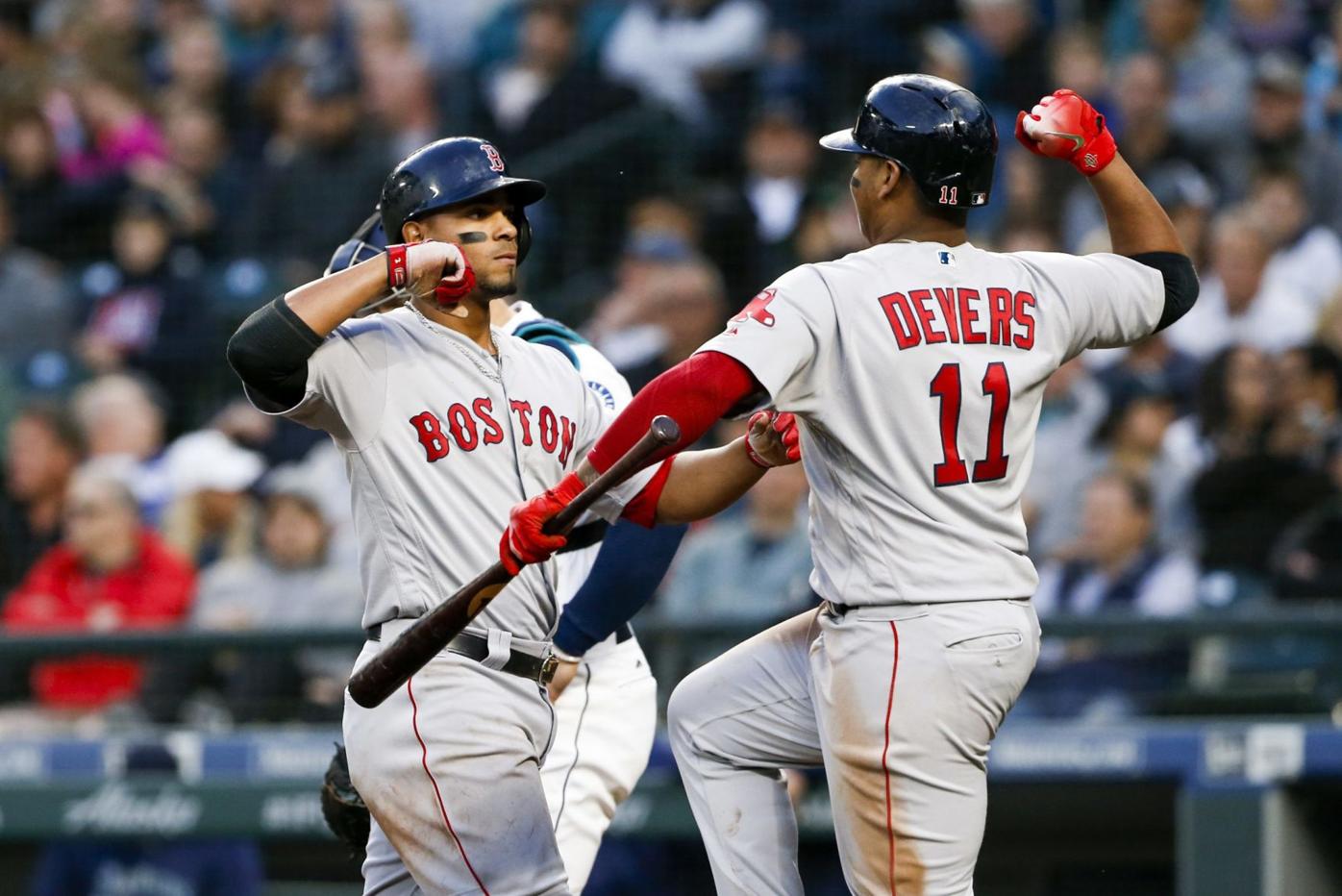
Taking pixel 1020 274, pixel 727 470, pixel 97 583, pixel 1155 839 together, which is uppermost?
pixel 1020 274

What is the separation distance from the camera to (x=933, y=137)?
3334 mm

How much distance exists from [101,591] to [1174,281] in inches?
190

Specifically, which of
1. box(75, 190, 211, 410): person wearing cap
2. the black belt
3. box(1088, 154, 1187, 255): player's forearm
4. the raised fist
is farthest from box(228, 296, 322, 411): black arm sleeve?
box(75, 190, 211, 410): person wearing cap

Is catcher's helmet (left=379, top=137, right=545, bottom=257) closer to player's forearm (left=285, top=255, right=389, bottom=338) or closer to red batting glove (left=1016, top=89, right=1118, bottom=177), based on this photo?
player's forearm (left=285, top=255, right=389, bottom=338)

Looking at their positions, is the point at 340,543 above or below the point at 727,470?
below

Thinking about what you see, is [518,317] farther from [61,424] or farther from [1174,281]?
[61,424]

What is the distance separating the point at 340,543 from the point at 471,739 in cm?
428

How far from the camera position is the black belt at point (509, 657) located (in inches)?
134

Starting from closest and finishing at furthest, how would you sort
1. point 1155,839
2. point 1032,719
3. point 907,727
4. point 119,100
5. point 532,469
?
point 907,727, point 532,469, point 1155,839, point 1032,719, point 119,100

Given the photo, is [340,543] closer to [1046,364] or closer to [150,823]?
[150,823]

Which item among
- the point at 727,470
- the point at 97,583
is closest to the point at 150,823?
the point at 97,583

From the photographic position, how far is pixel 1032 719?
19.2 feet

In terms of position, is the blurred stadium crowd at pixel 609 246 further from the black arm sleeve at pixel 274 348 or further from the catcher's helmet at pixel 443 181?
the black arm sleeve at pixel 274 348

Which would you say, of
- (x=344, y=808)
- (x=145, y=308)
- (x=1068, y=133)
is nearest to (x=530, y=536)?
(x=344, y=808)
